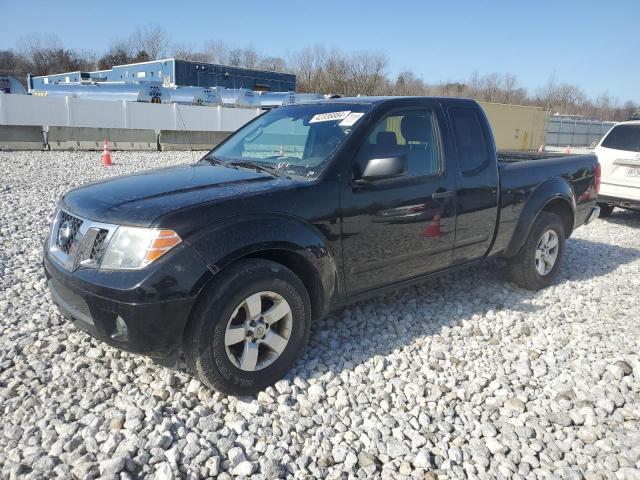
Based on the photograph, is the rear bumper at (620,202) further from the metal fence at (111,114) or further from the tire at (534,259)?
the metal fence at (111,114)

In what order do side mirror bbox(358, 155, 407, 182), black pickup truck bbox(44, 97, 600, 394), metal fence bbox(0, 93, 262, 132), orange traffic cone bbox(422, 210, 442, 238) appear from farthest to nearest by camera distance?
metal fence bbox(0, 93, 262, 132) < orange traffic cone bbox(422, 210, 442, 238) < side mirror bbox(358, 155, 407, 182) < black pickup truck bbox(44, 97, 600, 394)

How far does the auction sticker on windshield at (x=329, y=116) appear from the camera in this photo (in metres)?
3.70

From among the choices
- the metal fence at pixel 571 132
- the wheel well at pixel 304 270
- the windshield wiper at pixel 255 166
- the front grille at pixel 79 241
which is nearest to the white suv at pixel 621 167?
the windshield wiper at pixel 255 166

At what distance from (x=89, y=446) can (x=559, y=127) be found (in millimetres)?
37043

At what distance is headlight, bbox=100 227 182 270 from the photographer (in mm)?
2605

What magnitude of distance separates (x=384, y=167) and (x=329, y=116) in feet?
2.60

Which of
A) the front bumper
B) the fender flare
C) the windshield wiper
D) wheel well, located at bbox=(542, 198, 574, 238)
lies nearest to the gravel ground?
the front bumper

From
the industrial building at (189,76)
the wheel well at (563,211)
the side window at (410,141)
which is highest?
the industrial building at (189,76)

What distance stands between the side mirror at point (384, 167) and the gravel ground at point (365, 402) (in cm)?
133

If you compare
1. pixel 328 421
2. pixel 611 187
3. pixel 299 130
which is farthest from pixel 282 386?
pixel 611 187

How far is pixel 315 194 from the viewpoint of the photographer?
3170 mm

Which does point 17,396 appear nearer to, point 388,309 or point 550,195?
point 388,309

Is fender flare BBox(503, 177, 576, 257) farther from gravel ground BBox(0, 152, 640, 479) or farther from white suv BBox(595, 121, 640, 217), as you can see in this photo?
white suv BBox(595, 121, 640, 217)

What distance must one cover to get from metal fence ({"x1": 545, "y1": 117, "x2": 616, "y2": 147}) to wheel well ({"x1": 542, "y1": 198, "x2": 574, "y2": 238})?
29.7 m
